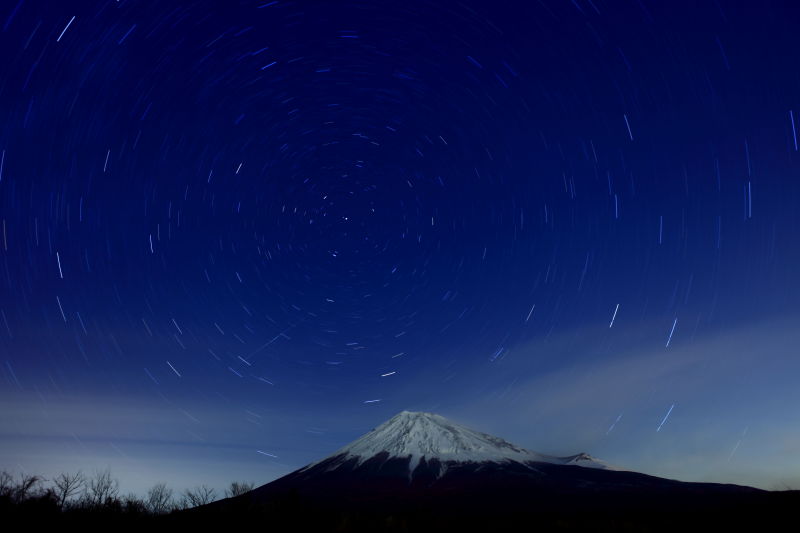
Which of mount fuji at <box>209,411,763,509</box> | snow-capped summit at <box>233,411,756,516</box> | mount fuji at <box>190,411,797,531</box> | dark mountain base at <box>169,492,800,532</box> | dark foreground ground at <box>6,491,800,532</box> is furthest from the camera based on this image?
mount fuji at <box>209,411,763,509</box>

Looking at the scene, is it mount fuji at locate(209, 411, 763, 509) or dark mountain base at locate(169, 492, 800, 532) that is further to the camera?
mount fuji at locate(209, 411, 763, 509)

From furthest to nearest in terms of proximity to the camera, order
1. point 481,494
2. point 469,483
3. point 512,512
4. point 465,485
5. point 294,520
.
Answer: point 469,483 < point 465,485 < point 481,494 < point 512,512 < point 294,520

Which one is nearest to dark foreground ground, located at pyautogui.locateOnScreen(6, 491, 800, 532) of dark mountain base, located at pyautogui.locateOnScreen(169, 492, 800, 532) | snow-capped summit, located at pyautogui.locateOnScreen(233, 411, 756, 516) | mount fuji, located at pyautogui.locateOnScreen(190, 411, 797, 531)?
dark mountain base, located at pyautogui.locateOnScreen(169, 492, 800, 532)

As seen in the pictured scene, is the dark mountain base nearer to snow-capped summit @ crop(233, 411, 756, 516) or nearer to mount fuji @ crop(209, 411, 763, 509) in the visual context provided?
snow-capped summit @ crop(233, 411, 756, 516)

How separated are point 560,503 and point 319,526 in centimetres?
8437

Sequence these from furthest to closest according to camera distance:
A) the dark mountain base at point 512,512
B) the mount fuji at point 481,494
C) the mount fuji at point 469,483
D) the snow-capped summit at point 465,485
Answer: the mount fuji at point 469,483
the snow-capped summit at point 465,485
the mount fuji at point 481,494
the dark mountain base at point 512,512

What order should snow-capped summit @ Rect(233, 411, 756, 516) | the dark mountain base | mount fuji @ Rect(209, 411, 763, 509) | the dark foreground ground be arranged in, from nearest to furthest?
1. the dark foreground ground
2. the dark mountain base
3. snow-capped summit @ Rect(233, 411, 756, 516)
4. mount fuji @ Rect(209, 411, 763, 509)

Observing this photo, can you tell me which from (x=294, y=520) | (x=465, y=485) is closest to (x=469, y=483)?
(x=465, y=485)

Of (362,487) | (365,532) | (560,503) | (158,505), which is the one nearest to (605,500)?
(560,503)

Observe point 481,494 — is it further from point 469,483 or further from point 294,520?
point 294,520

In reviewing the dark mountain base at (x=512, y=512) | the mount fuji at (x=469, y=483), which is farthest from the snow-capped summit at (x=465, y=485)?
the dark mountain base at (x=512, y=512)

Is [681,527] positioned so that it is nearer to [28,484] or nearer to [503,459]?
[28,484]

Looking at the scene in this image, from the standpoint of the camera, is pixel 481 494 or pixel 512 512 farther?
pixel 481 494

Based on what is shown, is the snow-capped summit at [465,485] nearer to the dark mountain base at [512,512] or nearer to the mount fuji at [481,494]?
the mount fuji at [481,494]
